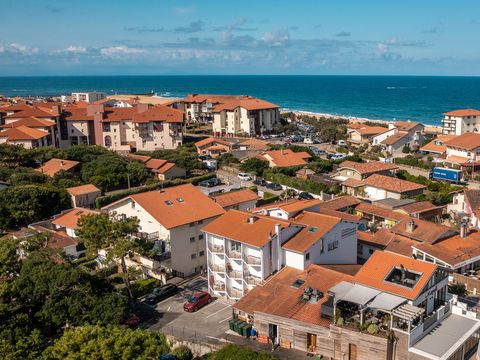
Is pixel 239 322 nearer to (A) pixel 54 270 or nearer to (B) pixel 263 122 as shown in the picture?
(A) pixel 54 270

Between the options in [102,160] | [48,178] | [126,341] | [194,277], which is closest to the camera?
[126,341]

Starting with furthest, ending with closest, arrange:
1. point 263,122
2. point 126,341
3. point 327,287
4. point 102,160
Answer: point 263,122 → point 102,160 → point 327,287 → point 126,341

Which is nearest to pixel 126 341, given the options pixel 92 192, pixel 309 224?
pixel 309 224

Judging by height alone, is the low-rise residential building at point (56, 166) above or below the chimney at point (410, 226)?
above

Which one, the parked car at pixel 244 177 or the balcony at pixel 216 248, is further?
the parked car at pixel 244 177

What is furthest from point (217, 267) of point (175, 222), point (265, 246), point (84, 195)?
point (84, 195)

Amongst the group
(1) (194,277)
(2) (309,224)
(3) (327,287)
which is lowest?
(1) (194,277)

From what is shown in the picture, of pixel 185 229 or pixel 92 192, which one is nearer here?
pixel 185 229

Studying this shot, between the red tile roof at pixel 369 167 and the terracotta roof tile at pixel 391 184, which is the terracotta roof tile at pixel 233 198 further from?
the red tile roof at pixel 369 167

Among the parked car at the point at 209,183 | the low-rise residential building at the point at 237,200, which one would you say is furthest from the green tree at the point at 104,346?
the parked car at the point at 209,183
